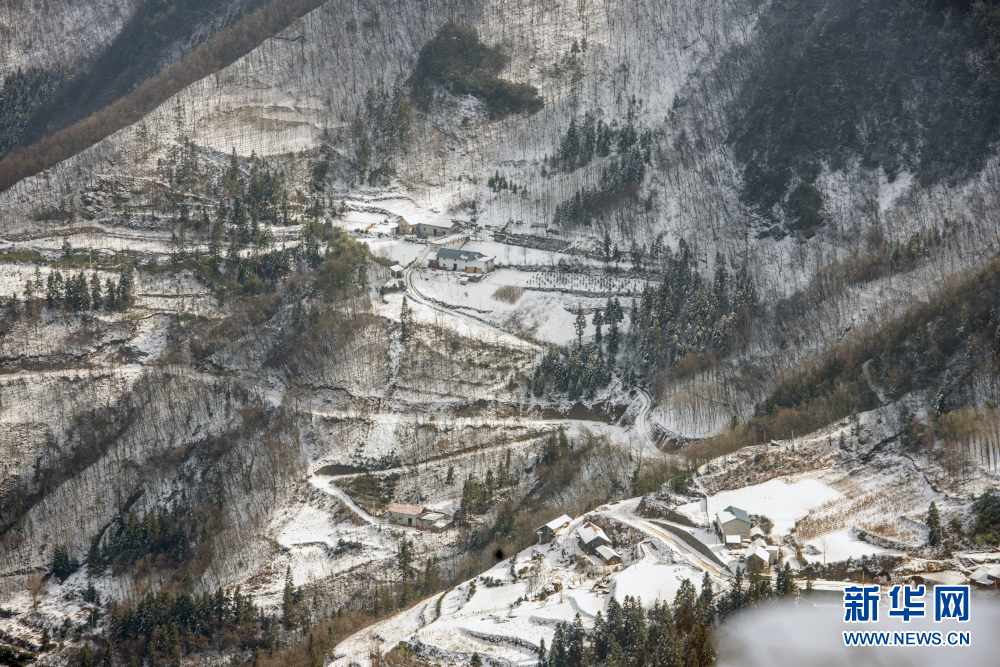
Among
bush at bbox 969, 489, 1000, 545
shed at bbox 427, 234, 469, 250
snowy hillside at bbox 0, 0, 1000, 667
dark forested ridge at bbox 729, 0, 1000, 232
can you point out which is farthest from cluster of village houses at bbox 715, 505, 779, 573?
shed at bbox 427, 234, 469, 250

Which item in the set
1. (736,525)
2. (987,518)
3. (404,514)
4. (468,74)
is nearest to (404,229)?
(468,74)

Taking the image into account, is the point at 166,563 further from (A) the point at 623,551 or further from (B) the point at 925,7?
(B) the point at 925,7

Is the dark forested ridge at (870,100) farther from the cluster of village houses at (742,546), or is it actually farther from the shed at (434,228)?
the cluster of village houses at (742,546)

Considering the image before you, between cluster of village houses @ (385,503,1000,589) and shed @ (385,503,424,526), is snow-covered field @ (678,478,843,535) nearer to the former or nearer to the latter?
cluster of village houses @ (385,503,1000,589)

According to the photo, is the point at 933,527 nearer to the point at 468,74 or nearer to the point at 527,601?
the point at 527,601

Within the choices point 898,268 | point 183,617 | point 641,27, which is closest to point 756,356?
point 898,268
